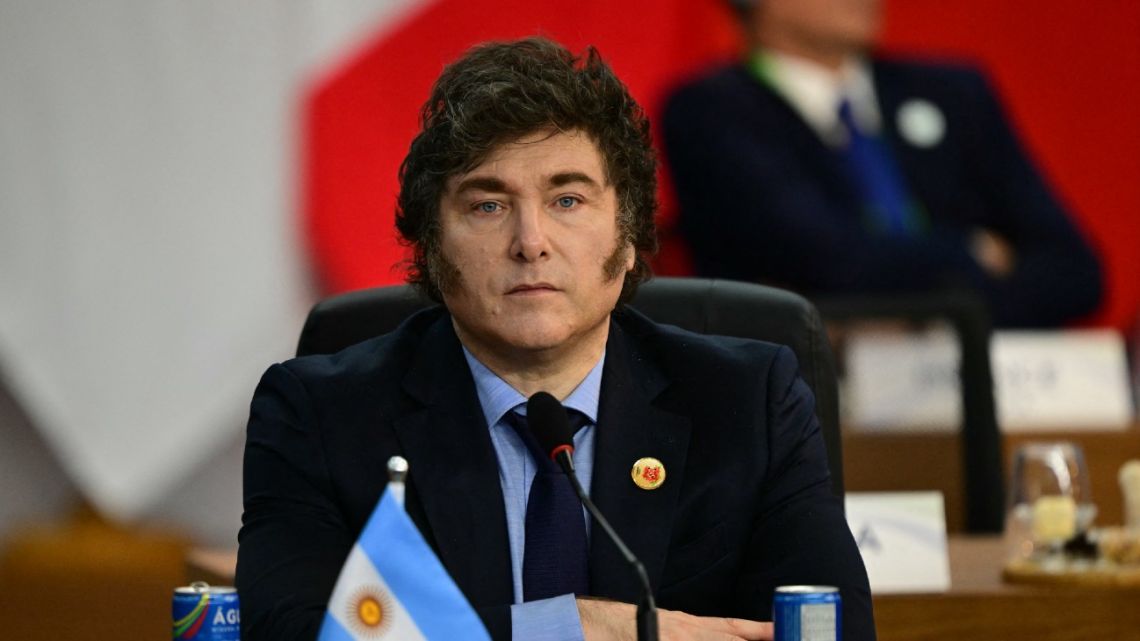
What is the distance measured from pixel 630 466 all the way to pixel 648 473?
0.8 inches

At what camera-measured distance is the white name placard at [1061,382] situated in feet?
12.3

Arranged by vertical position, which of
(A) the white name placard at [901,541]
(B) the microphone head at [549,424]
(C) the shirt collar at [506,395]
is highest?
(C) the shirt collar at [506,395]

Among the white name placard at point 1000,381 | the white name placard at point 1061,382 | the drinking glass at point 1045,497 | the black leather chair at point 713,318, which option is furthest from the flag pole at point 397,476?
the white name placard at point 1061,382

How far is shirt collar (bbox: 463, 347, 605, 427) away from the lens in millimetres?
1835

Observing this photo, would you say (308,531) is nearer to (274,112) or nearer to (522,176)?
(522,176)

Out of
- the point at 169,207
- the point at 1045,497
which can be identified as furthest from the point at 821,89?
the point at 1045,497

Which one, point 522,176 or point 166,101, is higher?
point 166,101

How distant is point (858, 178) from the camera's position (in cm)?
432

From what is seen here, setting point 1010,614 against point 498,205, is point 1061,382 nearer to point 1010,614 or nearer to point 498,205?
point 1010,614

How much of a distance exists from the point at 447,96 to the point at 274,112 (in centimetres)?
248

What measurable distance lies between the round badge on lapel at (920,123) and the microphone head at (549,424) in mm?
3058

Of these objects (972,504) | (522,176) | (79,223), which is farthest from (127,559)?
(522,176)

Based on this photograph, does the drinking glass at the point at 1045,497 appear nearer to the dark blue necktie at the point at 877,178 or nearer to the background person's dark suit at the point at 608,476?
the background person's dark suit at the point at 608,476

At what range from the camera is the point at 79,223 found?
4.12m
